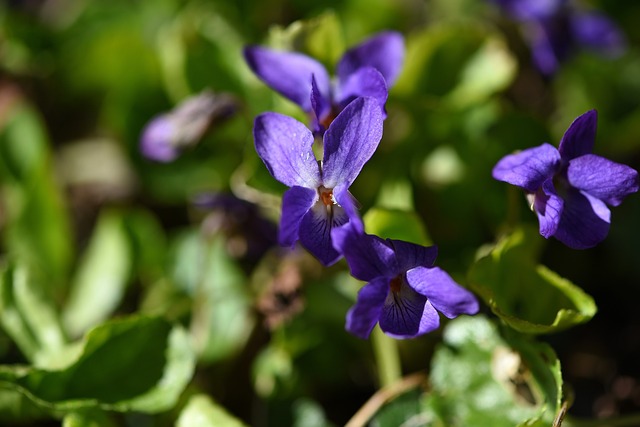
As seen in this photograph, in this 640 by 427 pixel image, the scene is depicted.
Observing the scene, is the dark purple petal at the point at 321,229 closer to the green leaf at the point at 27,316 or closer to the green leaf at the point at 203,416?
the green leaf at the point at 203,416

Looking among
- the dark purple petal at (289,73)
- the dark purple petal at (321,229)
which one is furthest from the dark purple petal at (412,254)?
the dark purple petal at (289,73)

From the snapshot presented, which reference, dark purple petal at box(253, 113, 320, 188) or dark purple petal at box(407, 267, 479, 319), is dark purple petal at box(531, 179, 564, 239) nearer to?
dark purple petal at box(407, 267, 479, 319)

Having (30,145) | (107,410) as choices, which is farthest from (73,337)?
(30,145)

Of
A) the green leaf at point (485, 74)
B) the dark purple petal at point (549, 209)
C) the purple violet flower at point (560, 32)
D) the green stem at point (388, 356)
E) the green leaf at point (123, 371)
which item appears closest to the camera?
the dark purple petal at point (549, 209)

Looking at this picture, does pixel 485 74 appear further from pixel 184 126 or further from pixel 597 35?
pixel 184 126

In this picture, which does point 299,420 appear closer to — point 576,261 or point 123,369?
point 123,369

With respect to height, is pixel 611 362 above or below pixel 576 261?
below

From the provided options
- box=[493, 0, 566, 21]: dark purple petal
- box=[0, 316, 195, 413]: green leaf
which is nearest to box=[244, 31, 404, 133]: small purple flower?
box=[0, 316, 195, 413]: green leaf
